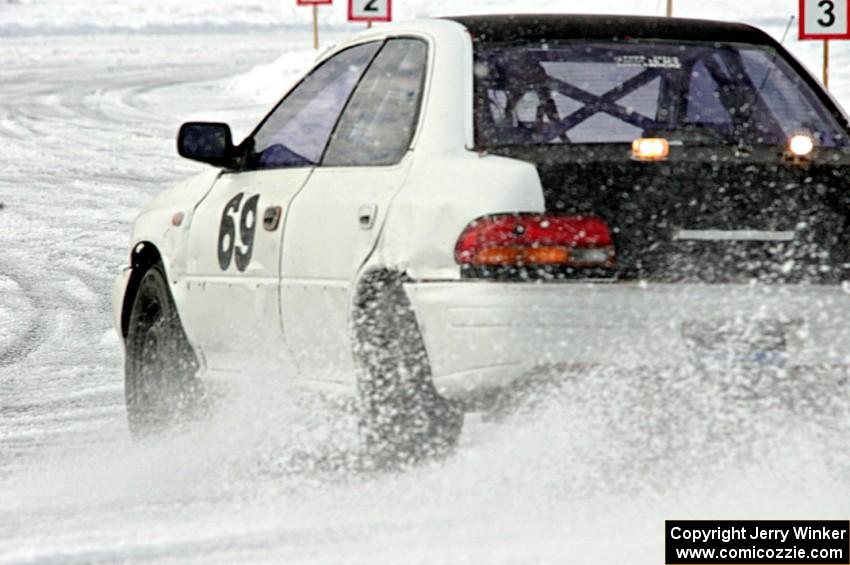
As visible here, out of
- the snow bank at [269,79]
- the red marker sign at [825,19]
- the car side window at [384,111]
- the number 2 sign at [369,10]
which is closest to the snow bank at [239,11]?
the snow bank at [269,79]

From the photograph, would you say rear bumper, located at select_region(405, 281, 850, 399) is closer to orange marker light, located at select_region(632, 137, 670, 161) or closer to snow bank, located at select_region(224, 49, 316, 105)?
orange marker light, located at select_region(632, 137, 670, 161)

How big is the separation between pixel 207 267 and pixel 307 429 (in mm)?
745

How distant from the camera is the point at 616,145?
557cm

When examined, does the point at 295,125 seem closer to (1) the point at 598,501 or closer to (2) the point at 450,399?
(2) the point at 450,399

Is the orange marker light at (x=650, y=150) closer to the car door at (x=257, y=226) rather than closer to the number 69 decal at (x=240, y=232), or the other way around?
the car door at (x=257, y=226)

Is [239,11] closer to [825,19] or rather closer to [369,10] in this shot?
[369,10]

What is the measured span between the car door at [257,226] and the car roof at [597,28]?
51 centimetres

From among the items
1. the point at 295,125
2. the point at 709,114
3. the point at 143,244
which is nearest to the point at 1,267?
the point at 143,244

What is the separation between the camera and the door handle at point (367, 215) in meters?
5.76

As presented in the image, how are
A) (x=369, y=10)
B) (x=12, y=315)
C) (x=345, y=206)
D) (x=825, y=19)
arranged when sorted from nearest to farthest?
(x=345, y=206)
(x=12, y=315)
(x=825, y=19)
(x=369, y=10)

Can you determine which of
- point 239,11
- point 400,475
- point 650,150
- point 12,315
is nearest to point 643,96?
point 650,150
